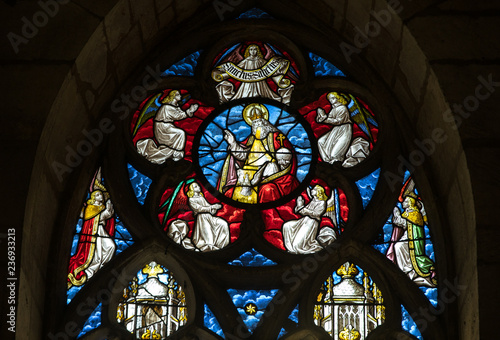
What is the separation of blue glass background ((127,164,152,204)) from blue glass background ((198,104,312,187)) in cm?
38

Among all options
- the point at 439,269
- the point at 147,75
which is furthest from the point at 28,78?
the point at 439,269

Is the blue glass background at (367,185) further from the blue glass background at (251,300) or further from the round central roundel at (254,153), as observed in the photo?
the blue glass background at (251,300)

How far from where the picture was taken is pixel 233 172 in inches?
281

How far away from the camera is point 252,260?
6.80m

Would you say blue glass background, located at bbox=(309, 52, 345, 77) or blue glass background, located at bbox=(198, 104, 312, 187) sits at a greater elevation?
blue glass background, located at bbox=(309, 52, 345, 77)

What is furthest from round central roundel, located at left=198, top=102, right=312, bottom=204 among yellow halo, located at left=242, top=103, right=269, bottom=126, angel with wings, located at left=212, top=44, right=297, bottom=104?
angel with wings, located at left=212, top=44, right=297, bottom=104

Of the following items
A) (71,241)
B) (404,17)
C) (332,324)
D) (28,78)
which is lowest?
(332,324)

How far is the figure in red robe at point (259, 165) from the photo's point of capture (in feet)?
23.2

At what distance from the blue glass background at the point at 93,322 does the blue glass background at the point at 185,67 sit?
1.76 meters

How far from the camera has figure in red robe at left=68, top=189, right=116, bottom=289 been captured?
262 inches

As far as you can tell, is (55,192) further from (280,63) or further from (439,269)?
(439,269)

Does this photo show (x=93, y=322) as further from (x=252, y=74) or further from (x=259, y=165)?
(x=252, y=74)

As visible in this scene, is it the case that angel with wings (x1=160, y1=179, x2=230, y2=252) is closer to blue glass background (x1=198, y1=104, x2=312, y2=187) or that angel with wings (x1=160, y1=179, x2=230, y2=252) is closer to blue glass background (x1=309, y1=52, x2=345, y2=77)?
blue glass background (x1=198, y1=104, x2=312, y2=187)

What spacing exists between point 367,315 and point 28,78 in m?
2.44
